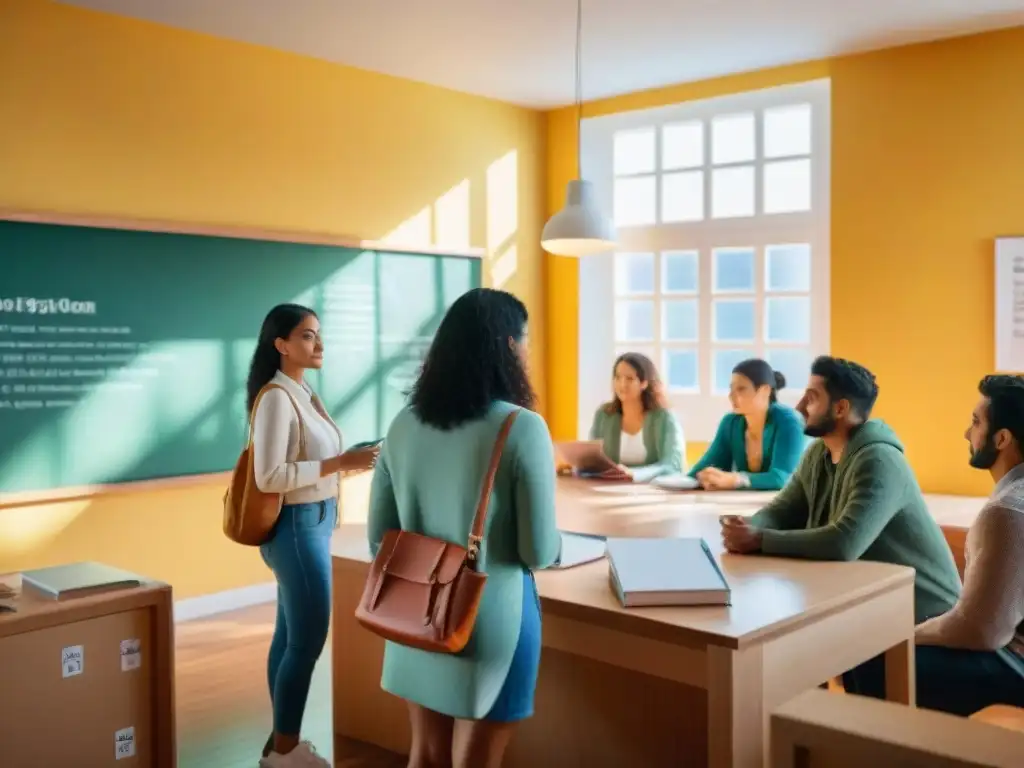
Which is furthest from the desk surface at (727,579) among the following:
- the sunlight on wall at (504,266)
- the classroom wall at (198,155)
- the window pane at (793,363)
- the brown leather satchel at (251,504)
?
the sunlight on wall at (504,266)

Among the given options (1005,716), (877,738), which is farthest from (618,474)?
(877,738)

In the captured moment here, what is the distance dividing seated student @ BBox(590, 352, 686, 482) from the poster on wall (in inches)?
65.2

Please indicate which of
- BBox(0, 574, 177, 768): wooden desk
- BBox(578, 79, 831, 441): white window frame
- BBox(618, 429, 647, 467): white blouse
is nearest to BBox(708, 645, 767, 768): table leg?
BBox(0, 574, 177, 768): wooden desk

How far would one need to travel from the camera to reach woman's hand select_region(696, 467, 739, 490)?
395 cm

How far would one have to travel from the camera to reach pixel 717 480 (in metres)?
3.95

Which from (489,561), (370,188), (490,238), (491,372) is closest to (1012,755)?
(489,561)

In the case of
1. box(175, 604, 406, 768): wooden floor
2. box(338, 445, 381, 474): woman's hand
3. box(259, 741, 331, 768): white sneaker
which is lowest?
box(175, 604, 406, 768): wooden floor

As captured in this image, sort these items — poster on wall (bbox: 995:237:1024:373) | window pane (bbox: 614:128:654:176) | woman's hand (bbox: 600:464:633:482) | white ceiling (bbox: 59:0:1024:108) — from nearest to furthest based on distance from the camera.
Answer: woman's hand (bbox: 600:464:633:482)
white ceiling (bbox: 59:0:1024:108)
poster on wall (bbox: 995:237:1024:373)
window pane (bbox: 614:128:654:176)

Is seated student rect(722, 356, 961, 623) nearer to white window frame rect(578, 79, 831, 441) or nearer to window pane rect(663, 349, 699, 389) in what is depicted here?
white window frame rect(578, 79, 831, 441)

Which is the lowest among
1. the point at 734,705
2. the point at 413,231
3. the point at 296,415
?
the point at 734,705

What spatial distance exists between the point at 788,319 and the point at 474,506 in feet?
14.0

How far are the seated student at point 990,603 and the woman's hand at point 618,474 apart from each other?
166 cm

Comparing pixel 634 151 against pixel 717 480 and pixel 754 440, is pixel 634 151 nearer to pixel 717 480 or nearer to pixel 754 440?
pixel 754 440

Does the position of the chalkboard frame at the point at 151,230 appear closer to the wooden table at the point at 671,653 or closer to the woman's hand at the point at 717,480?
the wooden table at the point at 671,653
